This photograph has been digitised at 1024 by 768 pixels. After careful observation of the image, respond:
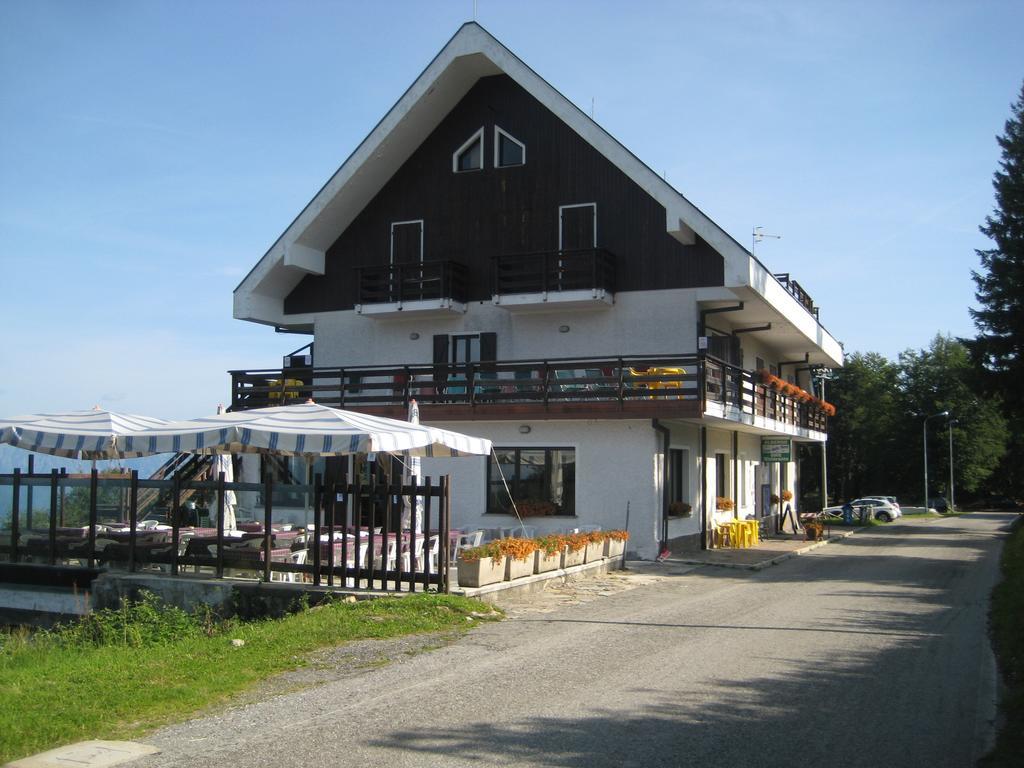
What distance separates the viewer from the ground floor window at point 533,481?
22516 millimetres

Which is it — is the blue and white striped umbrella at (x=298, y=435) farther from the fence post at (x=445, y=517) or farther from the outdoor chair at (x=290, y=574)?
the outdoor chair at (x=290, y=574)

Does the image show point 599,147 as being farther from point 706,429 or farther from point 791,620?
point 791,620

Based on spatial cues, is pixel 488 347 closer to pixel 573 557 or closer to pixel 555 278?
pixel 555 278

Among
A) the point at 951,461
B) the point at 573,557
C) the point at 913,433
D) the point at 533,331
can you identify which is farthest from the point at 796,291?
the point at 913,433

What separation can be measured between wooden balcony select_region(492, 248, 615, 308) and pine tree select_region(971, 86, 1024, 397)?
654 inches

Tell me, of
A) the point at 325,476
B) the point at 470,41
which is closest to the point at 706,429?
Result: the point at 325,476

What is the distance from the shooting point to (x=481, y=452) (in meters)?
16.0

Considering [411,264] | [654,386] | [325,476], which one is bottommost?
[325,476]

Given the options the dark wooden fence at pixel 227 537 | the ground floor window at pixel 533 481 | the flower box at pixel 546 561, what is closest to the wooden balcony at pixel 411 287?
the ground floor window at pixel 533 481

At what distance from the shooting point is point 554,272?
2414 cm

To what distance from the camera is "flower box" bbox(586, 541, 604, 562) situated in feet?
59.1

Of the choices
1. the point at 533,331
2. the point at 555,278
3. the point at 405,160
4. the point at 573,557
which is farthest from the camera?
the point at 405,160

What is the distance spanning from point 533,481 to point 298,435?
400 inches

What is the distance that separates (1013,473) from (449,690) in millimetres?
86208
